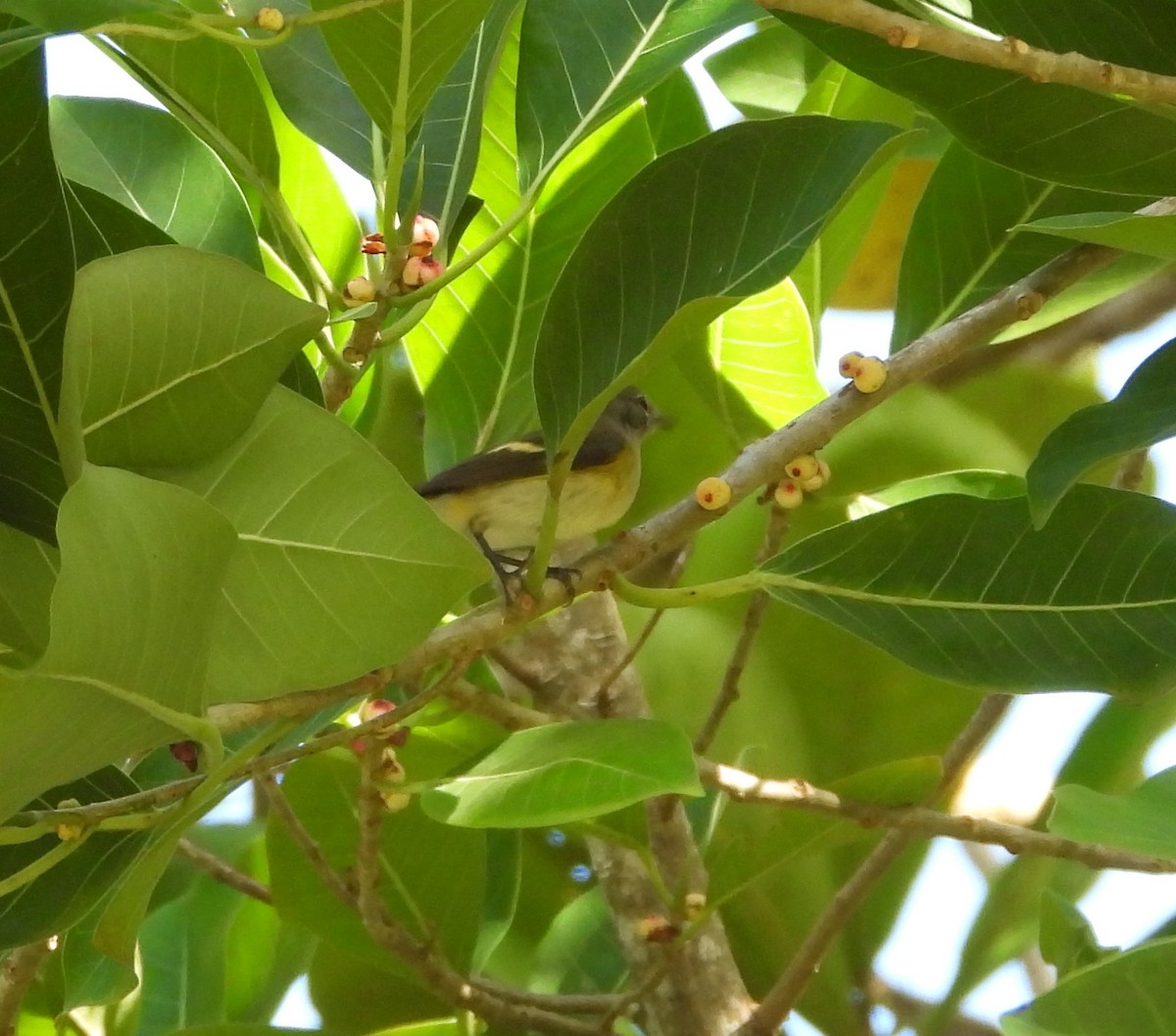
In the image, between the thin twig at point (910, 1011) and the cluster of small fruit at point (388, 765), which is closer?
the cluster of small fruit at point (388, 765)

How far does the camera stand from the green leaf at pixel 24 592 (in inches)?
38.6

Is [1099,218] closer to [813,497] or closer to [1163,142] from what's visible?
[1163,142]

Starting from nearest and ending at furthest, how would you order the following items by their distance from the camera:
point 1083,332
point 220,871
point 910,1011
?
point 220,871 → point 910,1011 → point 1083,332

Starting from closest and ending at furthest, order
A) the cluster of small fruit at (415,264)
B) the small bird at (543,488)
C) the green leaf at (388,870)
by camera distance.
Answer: the cluster of small fruit at (415,264) < the green leaf at (388,870) < the small bird at (543,488)

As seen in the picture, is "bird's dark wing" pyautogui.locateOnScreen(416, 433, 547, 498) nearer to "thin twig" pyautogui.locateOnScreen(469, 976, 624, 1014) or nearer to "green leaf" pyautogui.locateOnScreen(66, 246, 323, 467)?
"thin twig" pyautogui.locateOnScreen(469, 976, 624, 1014)

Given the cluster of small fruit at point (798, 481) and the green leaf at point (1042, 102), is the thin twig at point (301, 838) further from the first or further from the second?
the green leaf at point (1042, 102)

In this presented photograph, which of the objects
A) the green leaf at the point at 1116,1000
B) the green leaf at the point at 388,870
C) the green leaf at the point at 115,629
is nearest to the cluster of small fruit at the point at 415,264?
the green leaf at the point at 115,629

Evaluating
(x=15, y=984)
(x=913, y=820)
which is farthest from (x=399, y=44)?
(x=15, y=984)

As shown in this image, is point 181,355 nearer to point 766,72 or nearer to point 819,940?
point 819,940

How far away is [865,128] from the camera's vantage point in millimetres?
992

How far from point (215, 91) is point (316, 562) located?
704 mm

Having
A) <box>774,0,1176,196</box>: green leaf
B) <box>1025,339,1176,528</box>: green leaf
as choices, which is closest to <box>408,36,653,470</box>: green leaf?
<box>774,0,1176,196</box>: green leaf

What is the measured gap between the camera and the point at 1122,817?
0.98m

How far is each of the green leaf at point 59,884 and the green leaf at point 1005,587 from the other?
63 centimetres
